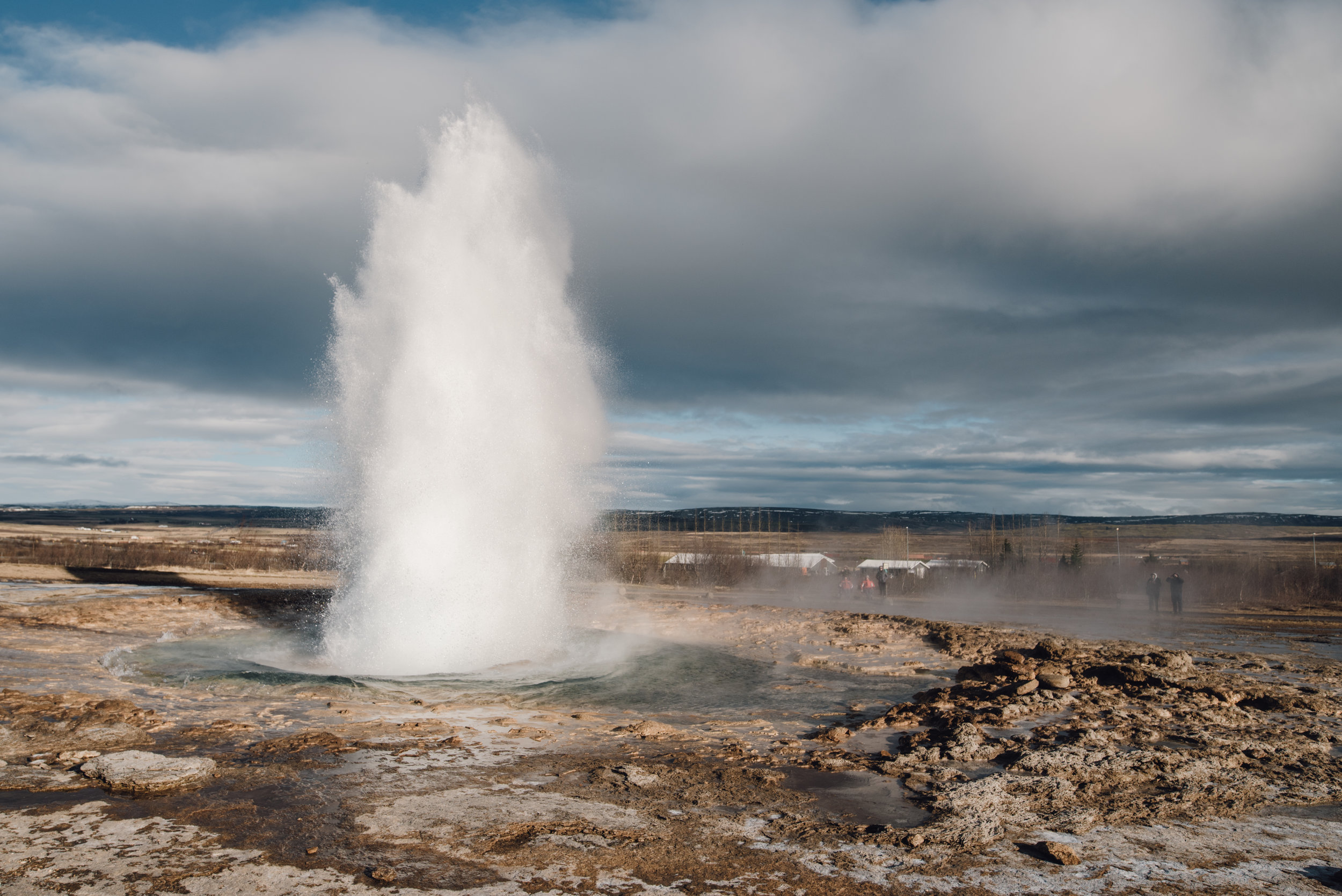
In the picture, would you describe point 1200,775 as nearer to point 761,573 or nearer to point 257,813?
point 257,813

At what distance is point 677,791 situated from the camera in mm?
6684

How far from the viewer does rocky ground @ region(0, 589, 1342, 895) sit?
16.3 feet

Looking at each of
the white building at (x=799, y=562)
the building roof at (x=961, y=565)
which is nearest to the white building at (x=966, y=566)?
the building roof at (x=961, y=565)

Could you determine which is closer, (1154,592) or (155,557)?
(1154,592)

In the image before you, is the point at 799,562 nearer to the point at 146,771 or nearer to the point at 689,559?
the point at 689,559

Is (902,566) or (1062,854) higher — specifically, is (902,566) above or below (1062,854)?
below

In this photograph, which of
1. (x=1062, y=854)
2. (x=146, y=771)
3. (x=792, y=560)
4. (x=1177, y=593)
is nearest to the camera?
(x=1062, y=854)

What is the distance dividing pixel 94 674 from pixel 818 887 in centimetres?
1105

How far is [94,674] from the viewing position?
11.3 m

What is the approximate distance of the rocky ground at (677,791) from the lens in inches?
195

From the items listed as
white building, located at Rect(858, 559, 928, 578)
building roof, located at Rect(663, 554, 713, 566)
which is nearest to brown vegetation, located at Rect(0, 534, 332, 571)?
building roof, located at Rect(663, 554, 713, 566)

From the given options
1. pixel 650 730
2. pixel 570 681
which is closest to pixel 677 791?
Answer: pixel 650 730

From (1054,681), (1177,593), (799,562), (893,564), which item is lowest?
(893,564)

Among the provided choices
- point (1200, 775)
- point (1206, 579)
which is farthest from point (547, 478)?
point (1206, 579)
